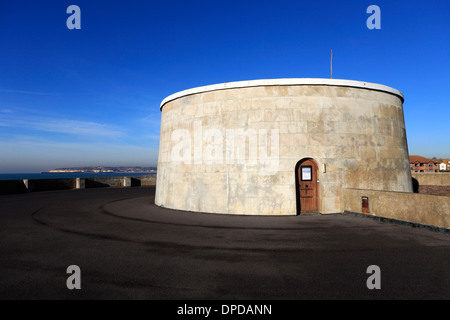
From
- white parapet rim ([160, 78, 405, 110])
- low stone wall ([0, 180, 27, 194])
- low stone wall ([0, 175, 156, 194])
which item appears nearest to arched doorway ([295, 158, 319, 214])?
white parapet rim ([160, 78, 405, 110])

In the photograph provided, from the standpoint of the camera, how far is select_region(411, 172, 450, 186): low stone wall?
61.5 ft

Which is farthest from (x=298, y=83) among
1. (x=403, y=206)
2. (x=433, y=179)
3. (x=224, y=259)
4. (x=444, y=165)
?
(x=444, y=165)

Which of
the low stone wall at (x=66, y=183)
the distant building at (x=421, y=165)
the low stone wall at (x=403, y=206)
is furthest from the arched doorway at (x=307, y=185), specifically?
the distant building at (x=421, y=165)

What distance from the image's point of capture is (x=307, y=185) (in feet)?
39.7

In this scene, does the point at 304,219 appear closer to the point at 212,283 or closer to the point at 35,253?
the point at 212,283

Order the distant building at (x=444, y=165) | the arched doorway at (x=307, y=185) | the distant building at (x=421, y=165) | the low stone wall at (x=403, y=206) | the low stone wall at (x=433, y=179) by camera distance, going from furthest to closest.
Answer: the distant building at (x=444, y=165) < the distant building at (x=421, y=165) < the low stone wall at (x=433, y=179) < the arched doorway at (x=307, y=185) < the low stone wall at (x=403, y=206)

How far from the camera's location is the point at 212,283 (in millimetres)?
4906

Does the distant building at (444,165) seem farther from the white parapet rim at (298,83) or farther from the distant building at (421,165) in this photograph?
the white parapet rim at (298,83)

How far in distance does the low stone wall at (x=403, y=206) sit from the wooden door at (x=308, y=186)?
1267 mm

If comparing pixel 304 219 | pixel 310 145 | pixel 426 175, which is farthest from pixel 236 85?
pixel 426 175

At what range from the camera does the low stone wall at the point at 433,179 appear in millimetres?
18734

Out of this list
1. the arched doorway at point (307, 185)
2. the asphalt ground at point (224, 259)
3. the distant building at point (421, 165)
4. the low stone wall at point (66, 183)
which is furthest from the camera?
the distant building at point (421, 165)

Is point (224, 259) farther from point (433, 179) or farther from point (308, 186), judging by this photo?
point (433, 179)

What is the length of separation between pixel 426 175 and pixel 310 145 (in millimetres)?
13785
